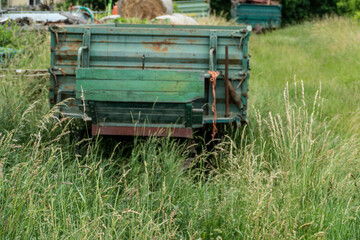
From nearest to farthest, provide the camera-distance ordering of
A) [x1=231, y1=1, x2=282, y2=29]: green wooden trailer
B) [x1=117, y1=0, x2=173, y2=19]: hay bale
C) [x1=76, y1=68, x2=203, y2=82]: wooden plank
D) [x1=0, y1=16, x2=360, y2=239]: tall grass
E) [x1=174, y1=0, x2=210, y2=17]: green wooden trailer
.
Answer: [x1=0, y1=16, x2=360, y2=239]: tall grass, [x1=76, y1=68, x2=203, y2=82]: wooden plank, [x1=117, y1=0, x2=173, y2=19]: hay bale, [x1=231, y1=1, x2=282, y2=29]: green wooden trailer, [x1=174, y1=0, x2=210, y2=17]: green wooden trailer

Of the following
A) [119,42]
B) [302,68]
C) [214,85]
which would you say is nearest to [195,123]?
[214,85]

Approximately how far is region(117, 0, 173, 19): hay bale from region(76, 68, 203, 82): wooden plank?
12.7m

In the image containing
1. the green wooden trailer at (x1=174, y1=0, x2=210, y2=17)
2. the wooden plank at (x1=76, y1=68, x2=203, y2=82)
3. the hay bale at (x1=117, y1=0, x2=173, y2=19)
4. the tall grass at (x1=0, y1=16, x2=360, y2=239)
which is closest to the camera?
the tall grass at (x1=0, y1=16, x2=360, y2=239)

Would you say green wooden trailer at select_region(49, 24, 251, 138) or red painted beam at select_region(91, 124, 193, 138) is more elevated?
green wooden trailer at select_region(49, 24, 251, 138)

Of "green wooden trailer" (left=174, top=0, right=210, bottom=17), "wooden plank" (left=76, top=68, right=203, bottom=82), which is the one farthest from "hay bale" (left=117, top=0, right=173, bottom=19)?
"wooden plank" (left=76, top=68, right=203, bottom=82)

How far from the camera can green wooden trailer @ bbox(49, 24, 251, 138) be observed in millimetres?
5402

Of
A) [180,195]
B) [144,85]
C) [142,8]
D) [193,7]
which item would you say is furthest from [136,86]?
[193,7]

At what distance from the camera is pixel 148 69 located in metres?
5.82

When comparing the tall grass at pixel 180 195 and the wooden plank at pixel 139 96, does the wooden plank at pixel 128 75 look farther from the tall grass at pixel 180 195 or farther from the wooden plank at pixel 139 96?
the tall grass at pixel 180 195

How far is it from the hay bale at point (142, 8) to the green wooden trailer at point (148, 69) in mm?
11803

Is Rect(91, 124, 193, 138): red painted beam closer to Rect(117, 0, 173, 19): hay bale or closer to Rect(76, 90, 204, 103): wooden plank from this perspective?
Rect(76, 90, 204, 103): wooden plank

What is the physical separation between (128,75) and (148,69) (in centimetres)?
51

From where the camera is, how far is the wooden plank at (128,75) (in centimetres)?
534

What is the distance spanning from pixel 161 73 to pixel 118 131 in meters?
0.78
